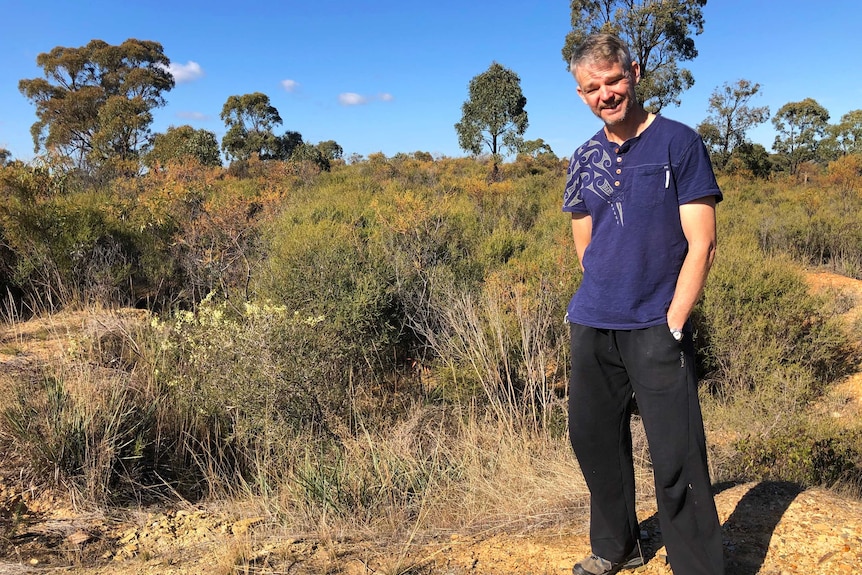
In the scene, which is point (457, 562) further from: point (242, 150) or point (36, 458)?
point (242, 150)

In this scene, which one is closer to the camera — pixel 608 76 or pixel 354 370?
pixel 608 76

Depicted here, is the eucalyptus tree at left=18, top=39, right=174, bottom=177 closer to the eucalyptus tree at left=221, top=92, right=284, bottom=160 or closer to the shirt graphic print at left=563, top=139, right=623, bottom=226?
the eucalyptus tree at left=221, top=92, right=284, bottom=160

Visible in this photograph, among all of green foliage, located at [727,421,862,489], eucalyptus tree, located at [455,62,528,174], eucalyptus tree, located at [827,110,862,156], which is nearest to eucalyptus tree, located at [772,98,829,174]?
eucalyptus tree, located at [827,110,862,156]

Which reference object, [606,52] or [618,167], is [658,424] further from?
[606,52]

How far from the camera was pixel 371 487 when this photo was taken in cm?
311

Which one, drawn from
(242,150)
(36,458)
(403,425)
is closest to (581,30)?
(242,150)

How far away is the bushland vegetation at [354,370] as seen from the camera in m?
3.36

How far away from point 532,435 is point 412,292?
2.46m

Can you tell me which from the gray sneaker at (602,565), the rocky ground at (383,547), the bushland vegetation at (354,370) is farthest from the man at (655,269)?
the bushland vegetation at (354,370)

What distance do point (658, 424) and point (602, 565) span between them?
2.28 ft

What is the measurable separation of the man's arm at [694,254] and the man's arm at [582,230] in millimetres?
431

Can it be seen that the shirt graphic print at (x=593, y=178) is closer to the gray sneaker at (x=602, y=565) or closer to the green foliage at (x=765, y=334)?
the gray sneaker at (x=602, y=565)

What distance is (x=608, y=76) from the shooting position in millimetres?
1908

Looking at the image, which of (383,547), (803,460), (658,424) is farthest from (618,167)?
(803,460)
